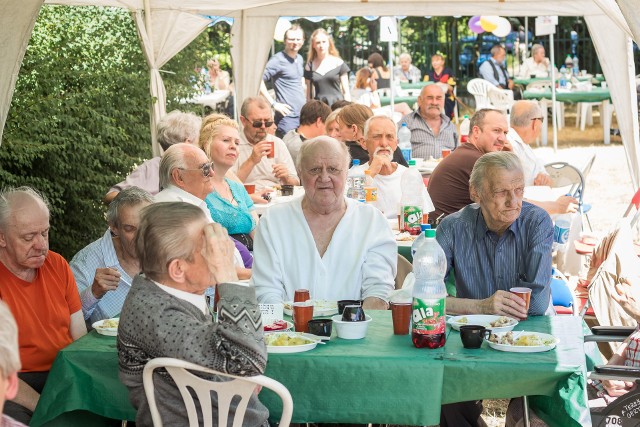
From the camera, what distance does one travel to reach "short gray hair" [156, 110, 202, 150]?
6359mm

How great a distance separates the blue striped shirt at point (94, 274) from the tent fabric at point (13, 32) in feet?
3.35

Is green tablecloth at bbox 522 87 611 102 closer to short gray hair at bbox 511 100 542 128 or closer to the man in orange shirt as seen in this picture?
short gray hair at bbox 511 100 542 128

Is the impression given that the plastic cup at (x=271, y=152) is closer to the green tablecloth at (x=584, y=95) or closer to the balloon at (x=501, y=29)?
the green tablecloth at (x=584, y=95)

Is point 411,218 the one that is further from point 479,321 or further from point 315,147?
point 479,321

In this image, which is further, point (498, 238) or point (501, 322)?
point (498, 238)

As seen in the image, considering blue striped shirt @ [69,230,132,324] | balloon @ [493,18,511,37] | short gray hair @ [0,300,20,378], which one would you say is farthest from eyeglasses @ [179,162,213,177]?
balloon @ [493,18,511,37]

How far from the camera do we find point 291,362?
3133mm

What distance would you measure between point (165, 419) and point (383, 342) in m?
0.80

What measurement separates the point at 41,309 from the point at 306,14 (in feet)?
22.8

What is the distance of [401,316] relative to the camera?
11.1ft

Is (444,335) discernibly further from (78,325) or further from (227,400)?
(78,325)

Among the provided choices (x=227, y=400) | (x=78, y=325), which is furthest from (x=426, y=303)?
(x=78, y=325)

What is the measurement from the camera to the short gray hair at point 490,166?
3.98m

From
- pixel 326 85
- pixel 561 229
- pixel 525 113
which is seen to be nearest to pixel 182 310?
pixel 561 229
